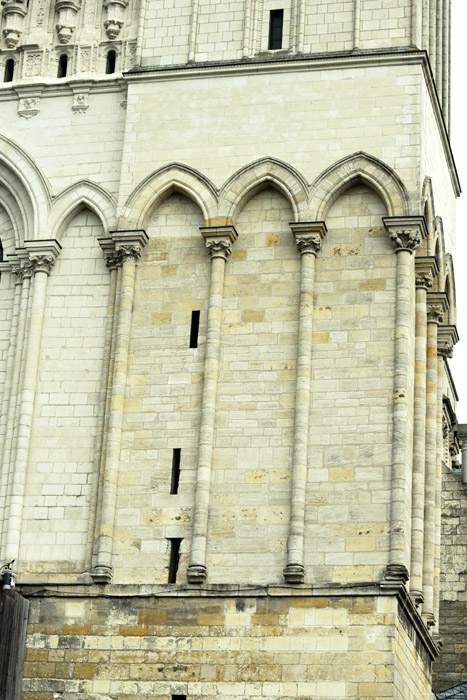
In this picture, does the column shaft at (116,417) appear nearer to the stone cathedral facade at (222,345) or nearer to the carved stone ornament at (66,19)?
the stone cathedral facade at (222,345)

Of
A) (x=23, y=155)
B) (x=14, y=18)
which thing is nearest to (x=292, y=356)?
(x=23, y=155)

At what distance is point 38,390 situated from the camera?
26953 mm

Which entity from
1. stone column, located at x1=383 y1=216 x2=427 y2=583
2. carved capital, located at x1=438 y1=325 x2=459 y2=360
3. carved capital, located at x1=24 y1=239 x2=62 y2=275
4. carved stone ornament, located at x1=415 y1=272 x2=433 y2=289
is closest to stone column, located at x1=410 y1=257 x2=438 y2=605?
carved stone ornament, located at x1=415 y1=272 x2=433 y2=289

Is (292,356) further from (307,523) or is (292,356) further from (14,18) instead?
(14,18)

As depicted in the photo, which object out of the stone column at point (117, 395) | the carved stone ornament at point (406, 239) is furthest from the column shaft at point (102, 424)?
the carved stone ornament at point (406, 239)

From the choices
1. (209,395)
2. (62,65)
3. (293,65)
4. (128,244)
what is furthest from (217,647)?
(62,65)

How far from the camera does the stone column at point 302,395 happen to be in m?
24.5

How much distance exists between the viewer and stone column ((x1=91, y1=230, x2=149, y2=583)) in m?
25.2

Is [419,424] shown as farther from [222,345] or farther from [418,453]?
[222,345]

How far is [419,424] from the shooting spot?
2698cm

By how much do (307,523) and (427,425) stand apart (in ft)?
13.9

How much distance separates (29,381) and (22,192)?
3759mm

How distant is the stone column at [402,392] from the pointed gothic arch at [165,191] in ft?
10.3

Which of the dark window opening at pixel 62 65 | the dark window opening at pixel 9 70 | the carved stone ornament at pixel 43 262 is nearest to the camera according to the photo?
the carved stone ornament at pixel 43 262
